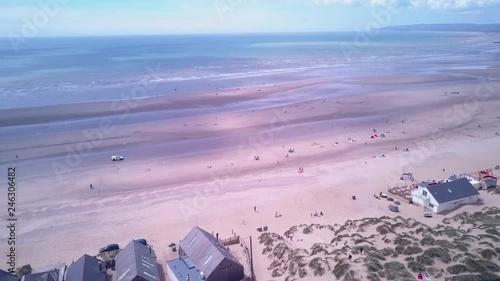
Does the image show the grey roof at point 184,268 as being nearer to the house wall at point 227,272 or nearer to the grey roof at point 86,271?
the house wall at point 227,272

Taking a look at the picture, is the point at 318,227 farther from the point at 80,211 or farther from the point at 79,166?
the point at 79,166

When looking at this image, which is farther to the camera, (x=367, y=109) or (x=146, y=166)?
(x=367, y=109)

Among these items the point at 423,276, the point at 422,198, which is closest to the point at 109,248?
the point at 423,276

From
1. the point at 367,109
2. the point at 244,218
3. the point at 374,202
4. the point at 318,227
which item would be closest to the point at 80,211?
the point at 244,218

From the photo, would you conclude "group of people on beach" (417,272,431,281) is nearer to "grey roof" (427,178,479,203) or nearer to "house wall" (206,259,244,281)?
"house wall" (206,259,244,281)

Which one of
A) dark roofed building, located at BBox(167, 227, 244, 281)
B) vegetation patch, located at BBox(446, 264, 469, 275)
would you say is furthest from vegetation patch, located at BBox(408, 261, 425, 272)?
dark roofed building, located at BBox(167, 227, 244, 281)

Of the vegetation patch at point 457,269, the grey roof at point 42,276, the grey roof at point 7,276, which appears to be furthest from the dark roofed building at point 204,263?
the vegetation patch at point 457,269

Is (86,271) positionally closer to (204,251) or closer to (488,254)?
(204,251)
